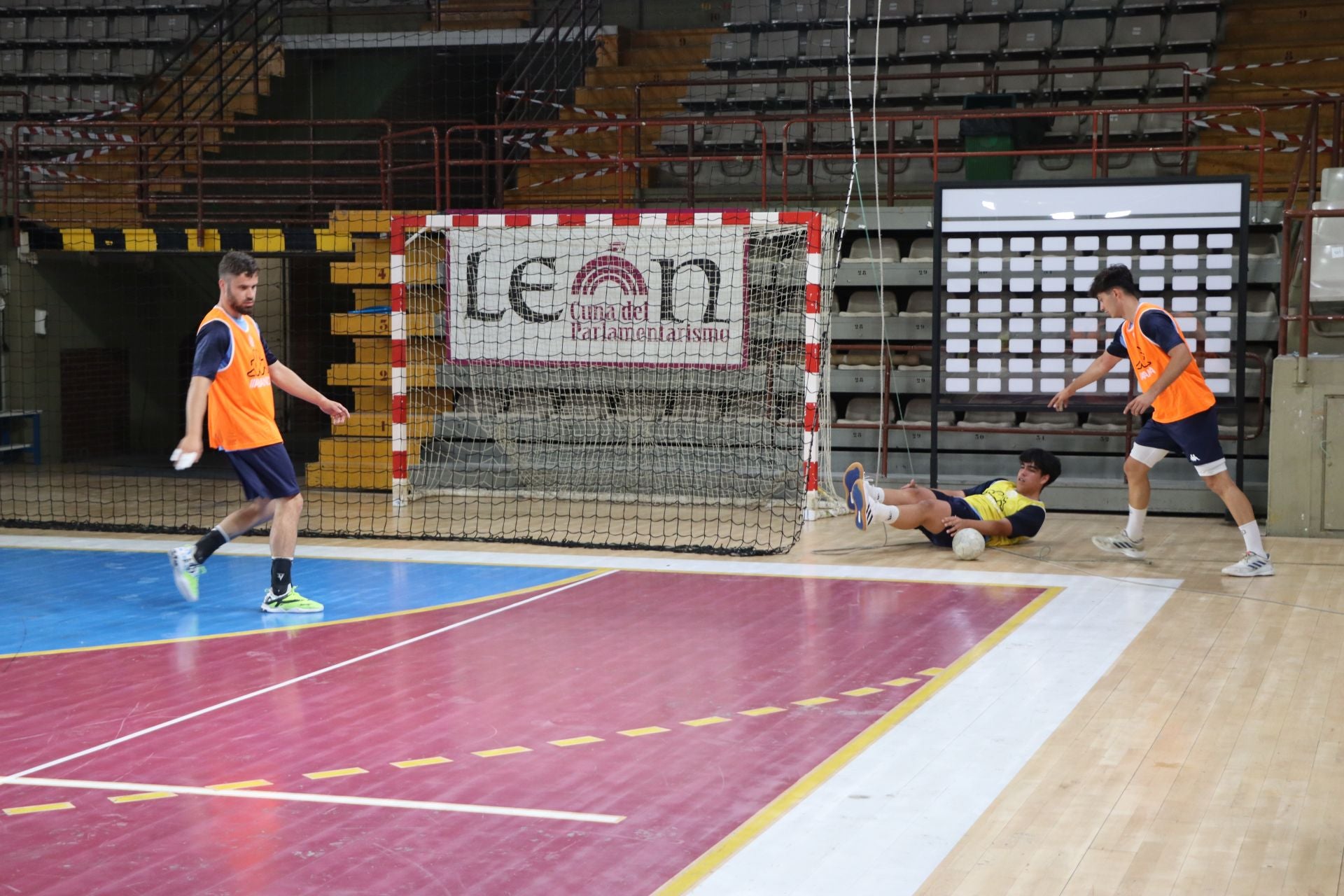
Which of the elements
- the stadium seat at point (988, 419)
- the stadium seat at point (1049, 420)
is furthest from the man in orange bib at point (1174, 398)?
the stadium seat at point (988, 419)

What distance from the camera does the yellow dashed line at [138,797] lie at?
5.06 m

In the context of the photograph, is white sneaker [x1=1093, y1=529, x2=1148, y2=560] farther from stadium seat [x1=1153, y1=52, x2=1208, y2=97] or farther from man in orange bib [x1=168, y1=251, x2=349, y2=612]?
stadium seat [x1=1153, y1=52, x2=1208, y2=97]

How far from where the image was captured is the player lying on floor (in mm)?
10109

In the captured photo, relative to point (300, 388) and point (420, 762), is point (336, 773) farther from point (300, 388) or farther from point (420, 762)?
point (300, 388)

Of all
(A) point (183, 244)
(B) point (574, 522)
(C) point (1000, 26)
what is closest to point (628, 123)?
(B) point (574, 522)

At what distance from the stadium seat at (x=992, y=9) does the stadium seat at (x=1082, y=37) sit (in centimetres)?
78

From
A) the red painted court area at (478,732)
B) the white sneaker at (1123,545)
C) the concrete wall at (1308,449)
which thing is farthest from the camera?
the concrete wall at (1308,449)

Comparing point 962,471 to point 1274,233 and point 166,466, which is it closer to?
point 1274,233

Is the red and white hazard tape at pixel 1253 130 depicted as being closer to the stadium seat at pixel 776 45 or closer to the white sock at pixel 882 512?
the stadium seat at pixel 776 45

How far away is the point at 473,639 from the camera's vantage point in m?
7.71

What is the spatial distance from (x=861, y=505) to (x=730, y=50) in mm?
10743

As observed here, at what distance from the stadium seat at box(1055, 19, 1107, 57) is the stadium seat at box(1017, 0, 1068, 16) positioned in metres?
0.25

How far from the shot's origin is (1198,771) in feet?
17.4

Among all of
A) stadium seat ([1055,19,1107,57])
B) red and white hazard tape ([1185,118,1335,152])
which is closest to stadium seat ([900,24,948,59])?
stadium seat ([1055,19,1107,57])
